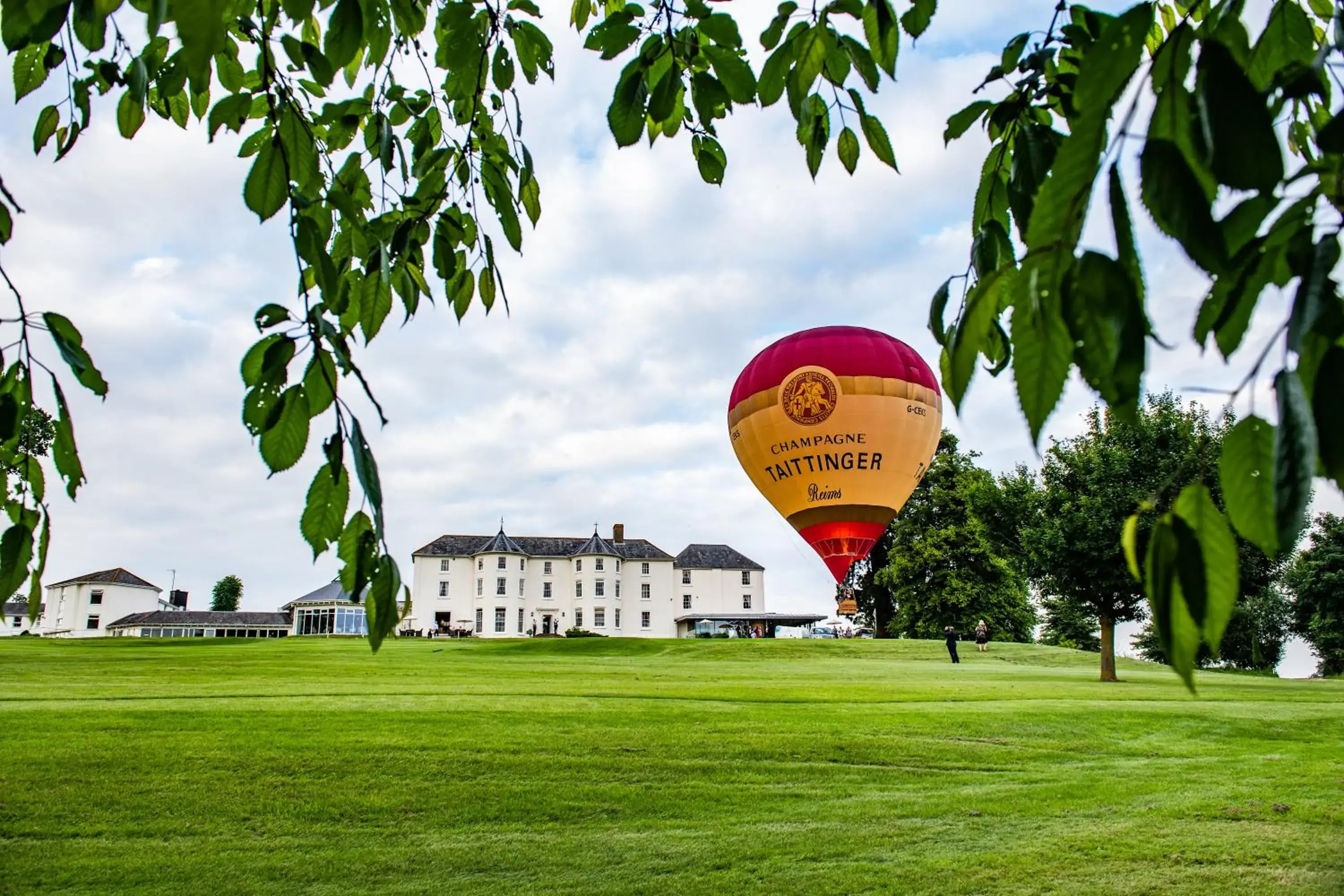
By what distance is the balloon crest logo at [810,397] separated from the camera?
2006 centimetres

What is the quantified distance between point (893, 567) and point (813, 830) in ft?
141

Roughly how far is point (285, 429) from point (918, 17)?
1.77 meters

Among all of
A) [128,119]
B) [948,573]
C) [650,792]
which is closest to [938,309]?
[128,119]

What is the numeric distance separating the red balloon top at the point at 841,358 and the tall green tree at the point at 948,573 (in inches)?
1086

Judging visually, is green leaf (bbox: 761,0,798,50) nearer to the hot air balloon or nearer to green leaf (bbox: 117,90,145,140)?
green leaf (bbox: 117,90,145,140)

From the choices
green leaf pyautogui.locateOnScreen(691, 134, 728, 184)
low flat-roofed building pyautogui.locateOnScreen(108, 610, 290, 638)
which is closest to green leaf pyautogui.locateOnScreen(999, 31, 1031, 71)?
green leaf pyautogui.locateOnScreen(691, 134, 728, 184)

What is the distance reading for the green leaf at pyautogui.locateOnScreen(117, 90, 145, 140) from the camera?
112 inches

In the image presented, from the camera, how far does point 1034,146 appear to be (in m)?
1.94

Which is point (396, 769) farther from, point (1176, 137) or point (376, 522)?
point (1176, 137)

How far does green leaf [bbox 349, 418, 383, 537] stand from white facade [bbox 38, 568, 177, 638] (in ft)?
278

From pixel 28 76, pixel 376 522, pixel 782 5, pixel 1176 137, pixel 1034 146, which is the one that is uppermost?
pixel 28 76

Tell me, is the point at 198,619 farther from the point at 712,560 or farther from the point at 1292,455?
the point at 1292,455

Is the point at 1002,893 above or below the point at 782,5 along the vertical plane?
below

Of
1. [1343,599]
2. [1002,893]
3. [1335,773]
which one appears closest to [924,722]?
[1335,773]
